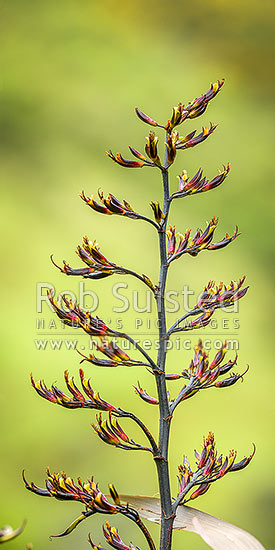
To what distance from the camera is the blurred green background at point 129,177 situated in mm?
1550

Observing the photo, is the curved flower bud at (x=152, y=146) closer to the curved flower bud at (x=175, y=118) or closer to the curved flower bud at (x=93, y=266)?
the curved flower bud at (x=175, y=118)

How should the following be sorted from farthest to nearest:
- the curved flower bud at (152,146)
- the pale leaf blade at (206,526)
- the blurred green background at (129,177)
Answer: the blurred green background at (129,177) → the pale leaf blade at (206,526) → the curved flower bud at (152,146)

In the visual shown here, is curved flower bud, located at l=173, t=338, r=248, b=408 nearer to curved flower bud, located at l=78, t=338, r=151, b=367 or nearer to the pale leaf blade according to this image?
curved flower bud, located at l=78, t=338, r=151, b=367

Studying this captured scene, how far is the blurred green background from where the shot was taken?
1550 millimetres

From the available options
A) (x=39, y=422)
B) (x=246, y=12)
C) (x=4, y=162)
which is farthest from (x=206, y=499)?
(x=246, y=12)

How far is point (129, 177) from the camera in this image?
5.51 feet

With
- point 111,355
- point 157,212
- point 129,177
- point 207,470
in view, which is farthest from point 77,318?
point 129,177

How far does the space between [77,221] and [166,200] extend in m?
0.78

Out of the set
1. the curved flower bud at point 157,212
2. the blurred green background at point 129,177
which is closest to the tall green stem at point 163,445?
the curved flower bud at point 157,212

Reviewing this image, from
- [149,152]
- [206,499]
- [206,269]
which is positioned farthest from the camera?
[206,269]

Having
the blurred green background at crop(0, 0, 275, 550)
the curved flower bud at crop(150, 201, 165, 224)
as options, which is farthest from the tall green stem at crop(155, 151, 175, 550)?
the blurred green background at crop(0, 0, 275, 550)

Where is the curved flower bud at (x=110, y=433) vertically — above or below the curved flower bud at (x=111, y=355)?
below

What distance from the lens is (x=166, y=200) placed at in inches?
35.1

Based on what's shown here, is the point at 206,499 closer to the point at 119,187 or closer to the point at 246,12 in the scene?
the point at 119,187
